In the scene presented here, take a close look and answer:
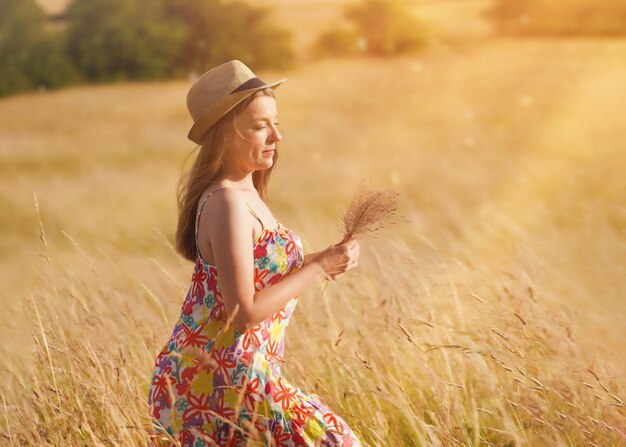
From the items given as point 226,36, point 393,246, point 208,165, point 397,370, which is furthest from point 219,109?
point 226,36

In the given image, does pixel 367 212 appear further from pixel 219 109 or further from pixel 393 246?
pixel 393 246

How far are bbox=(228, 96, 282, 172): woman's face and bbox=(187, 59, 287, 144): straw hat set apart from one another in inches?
2.0

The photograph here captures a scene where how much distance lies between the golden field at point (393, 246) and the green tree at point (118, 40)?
1.97 m

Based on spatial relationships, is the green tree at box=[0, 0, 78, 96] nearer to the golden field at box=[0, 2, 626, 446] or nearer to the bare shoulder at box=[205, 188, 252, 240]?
the golden field at box=[0, 2, 626, 446]

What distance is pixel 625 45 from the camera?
3494cm

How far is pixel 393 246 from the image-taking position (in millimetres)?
5188

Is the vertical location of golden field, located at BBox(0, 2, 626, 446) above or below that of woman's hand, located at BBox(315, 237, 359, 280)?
below

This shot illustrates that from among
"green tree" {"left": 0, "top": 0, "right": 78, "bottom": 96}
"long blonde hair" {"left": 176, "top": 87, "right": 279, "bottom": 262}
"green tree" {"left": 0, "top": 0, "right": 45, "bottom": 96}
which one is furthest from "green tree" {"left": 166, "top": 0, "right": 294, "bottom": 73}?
"long blonde hair" {"left": 176, "top": 87, "right": 279, "bottom": 262}

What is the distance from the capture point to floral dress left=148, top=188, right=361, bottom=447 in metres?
2.62

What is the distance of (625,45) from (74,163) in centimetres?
2174

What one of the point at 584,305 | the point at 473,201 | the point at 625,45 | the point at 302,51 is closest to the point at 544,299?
the point at 584,305

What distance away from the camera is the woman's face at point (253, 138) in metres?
2.78

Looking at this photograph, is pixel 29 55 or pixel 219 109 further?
pixel 29 55

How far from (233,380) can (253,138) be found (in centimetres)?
73
